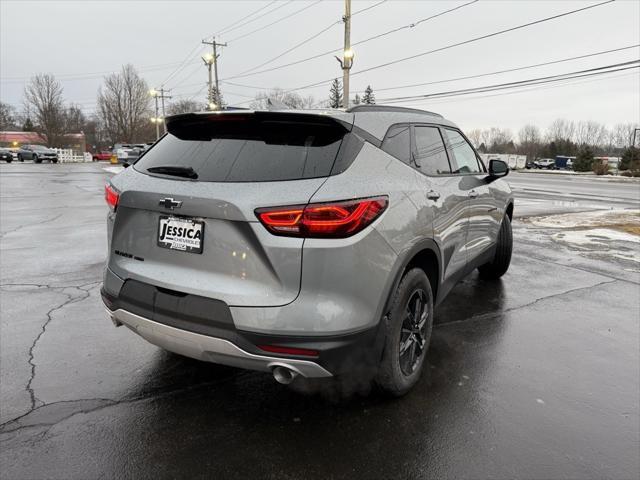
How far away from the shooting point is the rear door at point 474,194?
13.0ft

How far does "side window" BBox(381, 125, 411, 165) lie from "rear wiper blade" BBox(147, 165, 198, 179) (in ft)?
3.72

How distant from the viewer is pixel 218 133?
2729 millimetres

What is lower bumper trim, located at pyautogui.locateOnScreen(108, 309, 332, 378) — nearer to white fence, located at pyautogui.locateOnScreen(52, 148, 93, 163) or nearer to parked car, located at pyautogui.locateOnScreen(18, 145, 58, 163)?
parked car, located at pyautogui.locateOnScreen(18, 145, 58, 163)

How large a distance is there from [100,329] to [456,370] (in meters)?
3.04

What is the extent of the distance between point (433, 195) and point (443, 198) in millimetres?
230

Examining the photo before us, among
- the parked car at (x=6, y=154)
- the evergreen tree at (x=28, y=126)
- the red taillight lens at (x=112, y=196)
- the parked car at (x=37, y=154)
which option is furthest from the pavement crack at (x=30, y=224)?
the evergreen tree at (x=28, y=126)

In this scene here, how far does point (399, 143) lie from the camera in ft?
9.76

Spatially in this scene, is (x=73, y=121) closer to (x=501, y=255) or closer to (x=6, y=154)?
(x=6, y=154)

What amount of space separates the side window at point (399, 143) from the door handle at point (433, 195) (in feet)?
0.82

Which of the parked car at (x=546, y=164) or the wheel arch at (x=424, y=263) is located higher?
the parked car at (x=546, y=164)

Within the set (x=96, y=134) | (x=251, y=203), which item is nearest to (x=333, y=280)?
(x=251, y=203)

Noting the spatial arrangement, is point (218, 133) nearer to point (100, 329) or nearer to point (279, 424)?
point (279, 424)

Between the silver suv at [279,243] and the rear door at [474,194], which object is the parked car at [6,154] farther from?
the rear door at [474,194]

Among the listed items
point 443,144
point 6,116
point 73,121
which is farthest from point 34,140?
point 443,144
